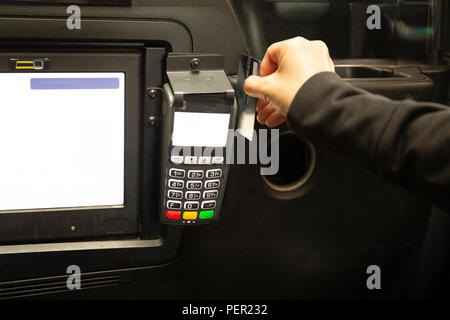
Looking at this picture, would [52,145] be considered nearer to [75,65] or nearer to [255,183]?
[75,65]

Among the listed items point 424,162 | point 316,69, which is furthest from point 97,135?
point 424,162

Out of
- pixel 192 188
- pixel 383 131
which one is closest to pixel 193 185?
pixel 192 188

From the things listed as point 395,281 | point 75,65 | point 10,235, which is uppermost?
point 75,65

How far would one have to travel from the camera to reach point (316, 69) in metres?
0.55

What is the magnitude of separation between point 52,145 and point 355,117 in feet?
1.24

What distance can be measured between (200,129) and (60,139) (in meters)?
0.18

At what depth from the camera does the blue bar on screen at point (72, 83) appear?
2.04 ft

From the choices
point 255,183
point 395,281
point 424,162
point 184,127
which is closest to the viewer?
point 424,162

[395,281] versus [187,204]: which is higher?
[187,204]

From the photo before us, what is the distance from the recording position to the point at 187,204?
677mm

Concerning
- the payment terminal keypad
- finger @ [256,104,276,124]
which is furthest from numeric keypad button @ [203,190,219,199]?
finger @ [256,104,276,124]

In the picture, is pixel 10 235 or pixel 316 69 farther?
pixel 10 235

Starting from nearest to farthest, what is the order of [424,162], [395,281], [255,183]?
1. [424,162]
2. [255,183]
3. [395,281]

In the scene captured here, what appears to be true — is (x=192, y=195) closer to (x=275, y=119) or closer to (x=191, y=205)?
(x=191, y=205)
